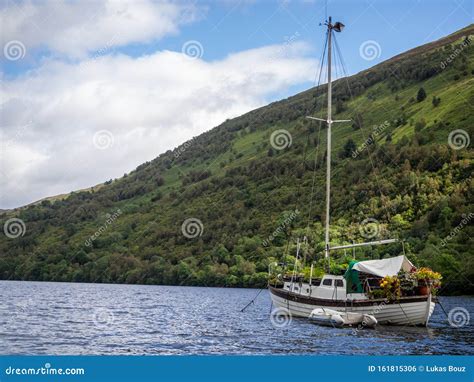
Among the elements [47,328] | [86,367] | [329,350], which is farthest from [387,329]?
[86,367]

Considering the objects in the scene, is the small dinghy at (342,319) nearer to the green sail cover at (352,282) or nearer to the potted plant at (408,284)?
the green sail cover at (352,282)

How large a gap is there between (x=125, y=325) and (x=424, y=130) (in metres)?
146

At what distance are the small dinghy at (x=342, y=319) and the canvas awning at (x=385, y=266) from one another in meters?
4.19

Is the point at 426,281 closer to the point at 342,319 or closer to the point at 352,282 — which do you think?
the point at 352,282

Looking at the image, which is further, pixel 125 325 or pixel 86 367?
pixel 125 325

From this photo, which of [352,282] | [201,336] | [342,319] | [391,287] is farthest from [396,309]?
[201,336]

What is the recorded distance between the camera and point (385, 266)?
54.7 metres

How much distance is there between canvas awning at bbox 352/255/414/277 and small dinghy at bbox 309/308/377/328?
13.8 ft

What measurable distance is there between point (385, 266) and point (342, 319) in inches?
261

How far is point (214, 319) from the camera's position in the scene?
197 ft

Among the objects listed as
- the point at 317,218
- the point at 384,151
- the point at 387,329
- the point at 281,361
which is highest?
the point at 384,151

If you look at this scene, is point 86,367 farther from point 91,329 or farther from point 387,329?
point 387,329

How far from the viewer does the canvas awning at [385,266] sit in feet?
178

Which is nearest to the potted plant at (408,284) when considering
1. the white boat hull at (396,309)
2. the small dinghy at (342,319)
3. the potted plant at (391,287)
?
the potted plant at (391,287)
